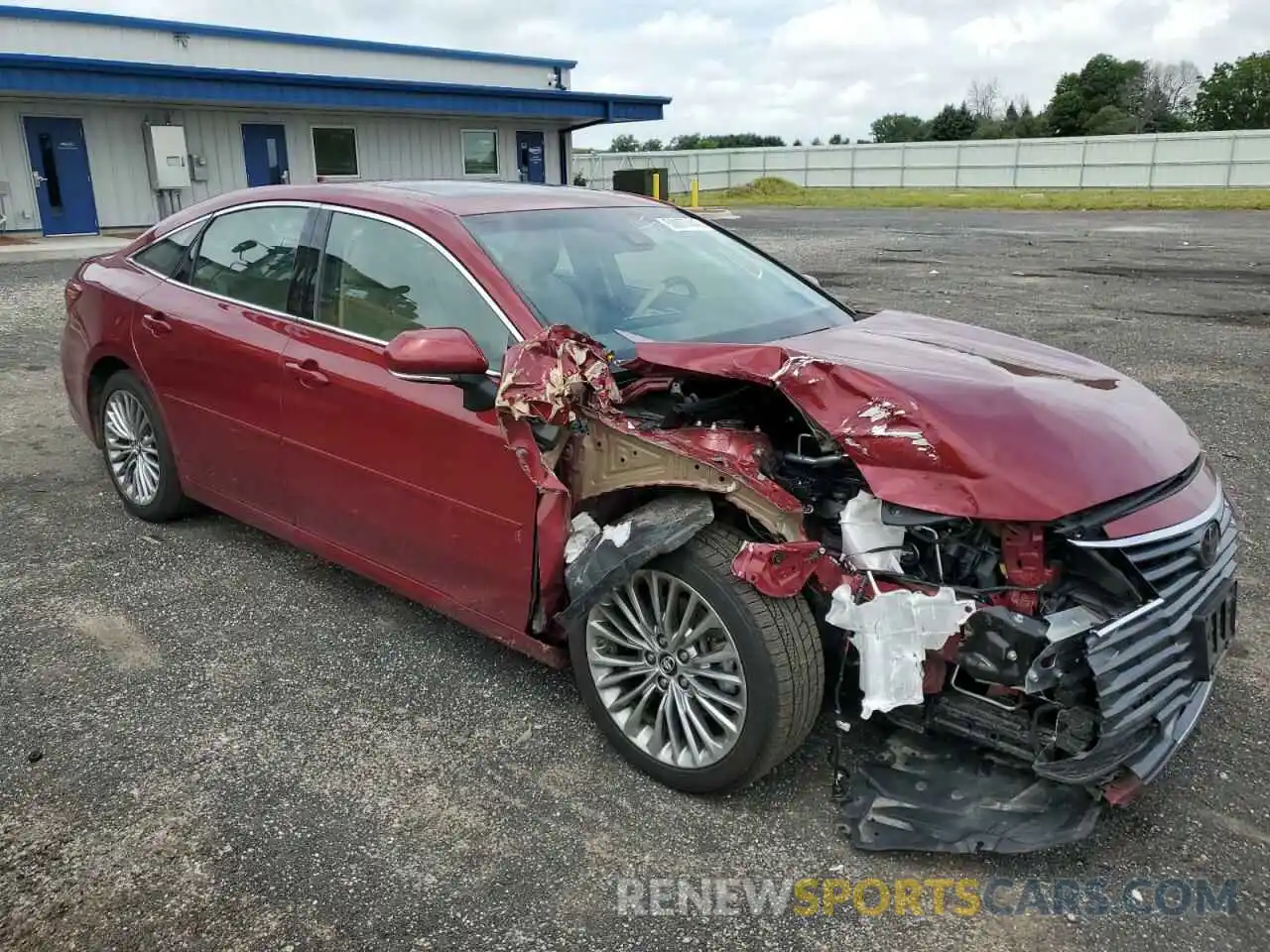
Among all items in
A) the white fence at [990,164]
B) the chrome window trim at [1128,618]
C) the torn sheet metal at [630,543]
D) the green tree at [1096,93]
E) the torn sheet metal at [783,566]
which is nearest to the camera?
the chrome window trim at [1128,618]

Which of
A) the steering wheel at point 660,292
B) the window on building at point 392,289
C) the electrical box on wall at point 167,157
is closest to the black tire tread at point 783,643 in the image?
the window on building at point 392,289

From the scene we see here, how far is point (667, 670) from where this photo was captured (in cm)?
293

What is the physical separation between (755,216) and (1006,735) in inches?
1150

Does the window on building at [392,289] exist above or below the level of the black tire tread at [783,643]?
above

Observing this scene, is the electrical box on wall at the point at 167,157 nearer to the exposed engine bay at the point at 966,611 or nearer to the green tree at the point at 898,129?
the exposed engine bay at the point at 966,611

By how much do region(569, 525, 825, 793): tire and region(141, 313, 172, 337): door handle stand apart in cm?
263

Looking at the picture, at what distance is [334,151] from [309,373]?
23200 millimetres

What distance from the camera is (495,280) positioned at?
11.0 feet

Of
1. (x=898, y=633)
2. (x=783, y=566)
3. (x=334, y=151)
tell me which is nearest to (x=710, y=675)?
(x=783, y=566)

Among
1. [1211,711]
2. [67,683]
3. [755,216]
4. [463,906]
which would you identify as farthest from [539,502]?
[755,216]

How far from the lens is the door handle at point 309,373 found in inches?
146

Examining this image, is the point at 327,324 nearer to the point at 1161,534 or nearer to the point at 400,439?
the point at 400,439

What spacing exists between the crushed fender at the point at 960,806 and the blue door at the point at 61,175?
22.9 metres

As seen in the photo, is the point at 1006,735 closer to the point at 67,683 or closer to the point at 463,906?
the point at 463,906
